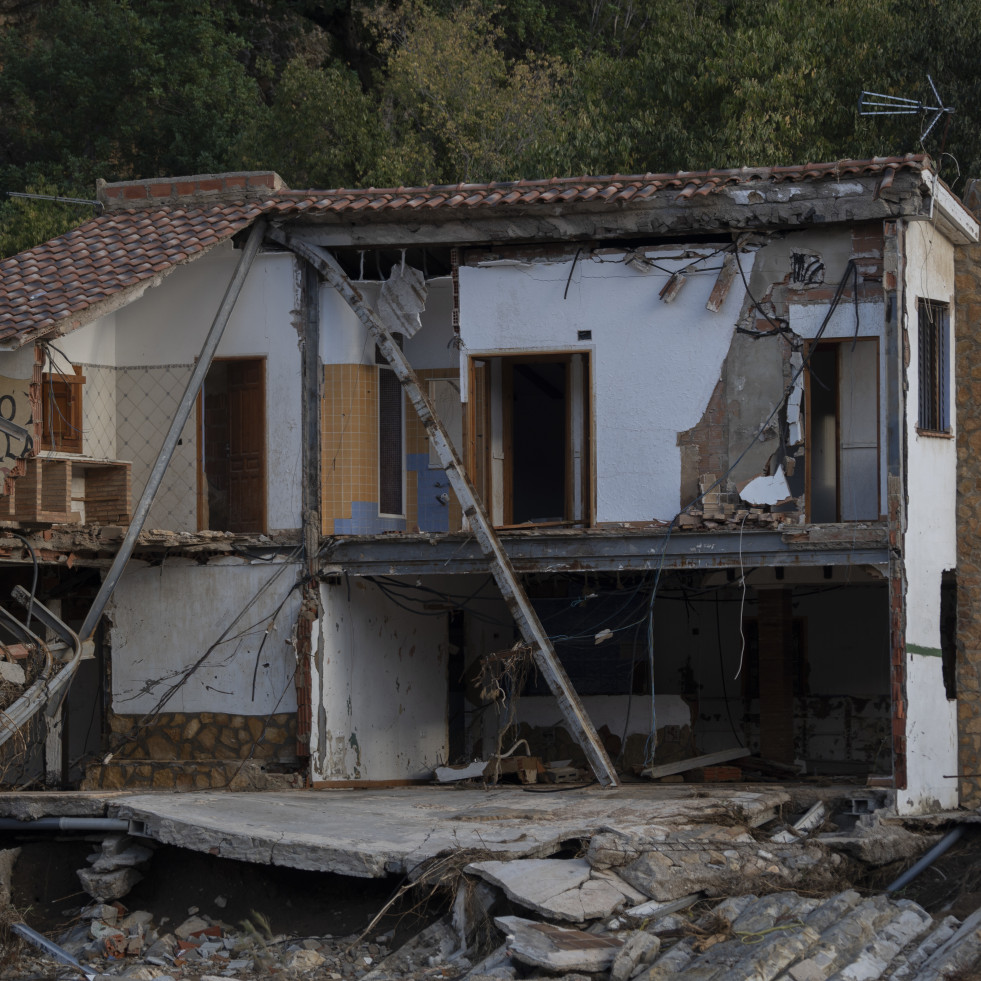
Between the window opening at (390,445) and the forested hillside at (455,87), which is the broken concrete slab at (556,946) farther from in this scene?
the forested hillside at (455,87)

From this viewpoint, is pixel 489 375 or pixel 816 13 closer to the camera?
pixel 489 375

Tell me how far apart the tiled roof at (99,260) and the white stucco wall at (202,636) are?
10.7 feet

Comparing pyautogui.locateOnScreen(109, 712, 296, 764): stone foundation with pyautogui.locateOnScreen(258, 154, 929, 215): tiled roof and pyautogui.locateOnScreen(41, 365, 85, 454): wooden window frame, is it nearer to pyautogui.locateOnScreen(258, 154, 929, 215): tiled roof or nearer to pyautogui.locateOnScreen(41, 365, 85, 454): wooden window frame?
pyautogui.locateOnScreen(41, 365, 85, 454): wooden window frame

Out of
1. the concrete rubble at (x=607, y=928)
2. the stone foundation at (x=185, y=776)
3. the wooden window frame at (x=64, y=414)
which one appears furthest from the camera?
the stone foundation at (x=185, y=776)

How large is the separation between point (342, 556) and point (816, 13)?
1525 centimetres

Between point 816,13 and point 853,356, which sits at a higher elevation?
point 816,13

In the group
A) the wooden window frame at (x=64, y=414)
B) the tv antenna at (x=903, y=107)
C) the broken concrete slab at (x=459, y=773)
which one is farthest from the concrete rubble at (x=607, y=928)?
the tv antenna at (x=903, y=107)

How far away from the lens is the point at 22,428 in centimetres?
1401

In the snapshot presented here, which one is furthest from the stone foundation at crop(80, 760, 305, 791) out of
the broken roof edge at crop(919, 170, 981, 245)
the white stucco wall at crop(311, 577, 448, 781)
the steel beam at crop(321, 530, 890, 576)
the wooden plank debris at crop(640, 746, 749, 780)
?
the broken roof edge at crop(919, 170, 981, 245)

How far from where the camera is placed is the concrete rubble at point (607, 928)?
9430 mm

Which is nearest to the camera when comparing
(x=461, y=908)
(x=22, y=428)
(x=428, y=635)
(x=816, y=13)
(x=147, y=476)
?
(x=461, y=908)

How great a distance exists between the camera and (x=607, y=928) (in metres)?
9.90

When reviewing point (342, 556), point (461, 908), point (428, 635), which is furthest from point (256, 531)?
point (461, 908)

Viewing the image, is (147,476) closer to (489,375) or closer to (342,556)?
(342,556)
